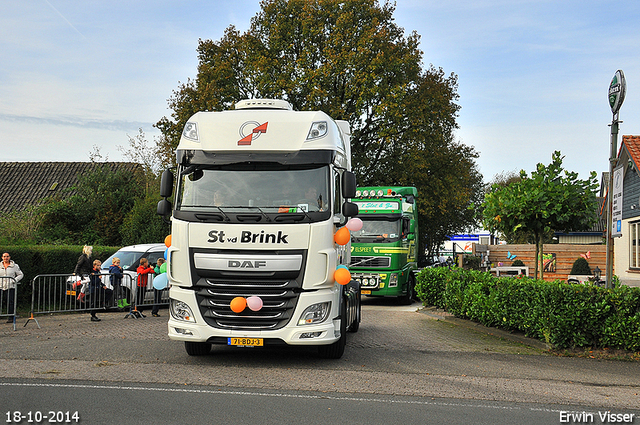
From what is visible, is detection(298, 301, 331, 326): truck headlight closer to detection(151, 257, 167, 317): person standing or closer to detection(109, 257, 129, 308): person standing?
detection(151, 257, 167, 317): person standing

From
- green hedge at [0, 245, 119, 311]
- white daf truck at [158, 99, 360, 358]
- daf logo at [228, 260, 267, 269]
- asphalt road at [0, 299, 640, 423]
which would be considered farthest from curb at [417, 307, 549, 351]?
green hedge at [0, 245, 119, 311]

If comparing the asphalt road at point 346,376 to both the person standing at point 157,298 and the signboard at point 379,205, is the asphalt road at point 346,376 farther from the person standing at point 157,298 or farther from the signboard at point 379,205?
the signboard at point 379,205

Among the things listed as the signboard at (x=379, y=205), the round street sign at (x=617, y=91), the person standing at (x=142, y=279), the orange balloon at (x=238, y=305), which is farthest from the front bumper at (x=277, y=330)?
the signboard at (x=379, y=205)

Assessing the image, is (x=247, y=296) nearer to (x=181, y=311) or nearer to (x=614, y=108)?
(x=181, y=311)

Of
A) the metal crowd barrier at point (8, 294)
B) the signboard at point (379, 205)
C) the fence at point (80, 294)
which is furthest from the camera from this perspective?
the signboard at point (379, 205)

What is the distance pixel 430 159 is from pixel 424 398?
24.0m

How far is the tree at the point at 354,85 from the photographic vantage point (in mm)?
27953

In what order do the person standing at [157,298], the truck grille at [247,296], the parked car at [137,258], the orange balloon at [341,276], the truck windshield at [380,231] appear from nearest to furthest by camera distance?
the truck grille at [247,296] < the orange balloon at [341,276] < the person standing at [157,298] < the parked car at [137,258] < the truck windshield at [380,231]

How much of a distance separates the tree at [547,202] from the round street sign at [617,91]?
3387mm

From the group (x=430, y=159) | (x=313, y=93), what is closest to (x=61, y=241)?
(x=313, y=93)

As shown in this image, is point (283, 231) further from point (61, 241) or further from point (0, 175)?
point (0, 175)

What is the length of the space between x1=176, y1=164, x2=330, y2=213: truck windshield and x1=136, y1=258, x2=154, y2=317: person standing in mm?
8298

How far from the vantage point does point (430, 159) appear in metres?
30.4

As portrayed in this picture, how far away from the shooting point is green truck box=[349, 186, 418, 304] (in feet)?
64.1
